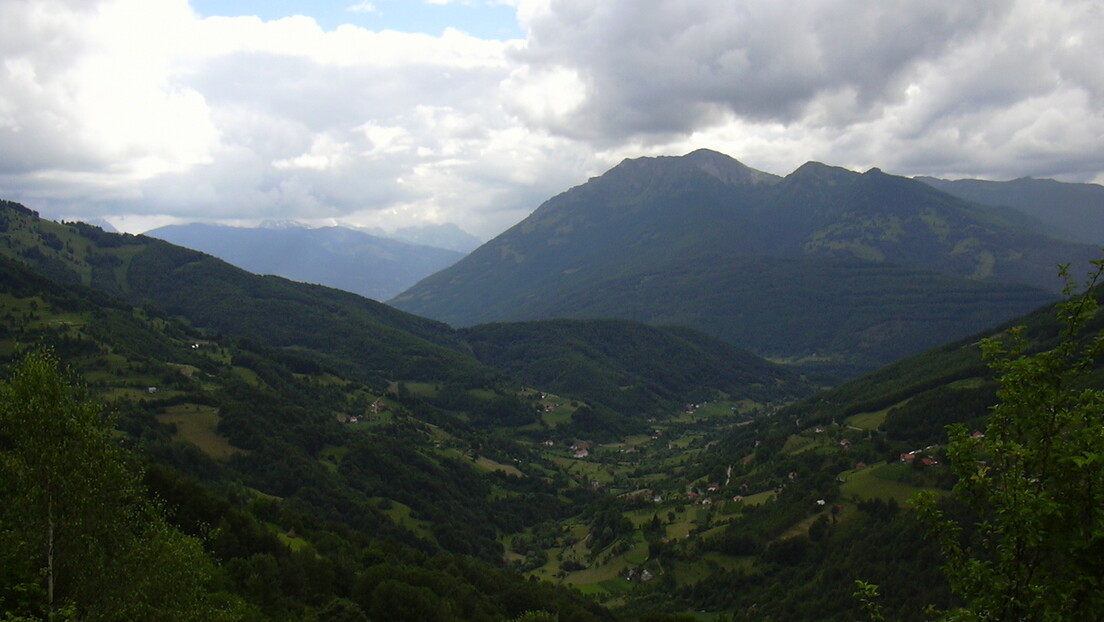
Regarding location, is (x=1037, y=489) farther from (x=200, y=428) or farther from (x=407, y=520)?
(x=200, y=428)

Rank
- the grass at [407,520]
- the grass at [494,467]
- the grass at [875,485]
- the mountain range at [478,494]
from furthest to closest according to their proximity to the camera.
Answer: the grass at [494,467] → the grass at [407,520] → the grass at [875,485] → the mountain range at [478,494]

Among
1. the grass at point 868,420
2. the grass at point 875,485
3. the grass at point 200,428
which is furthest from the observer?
the grass at point 868,420

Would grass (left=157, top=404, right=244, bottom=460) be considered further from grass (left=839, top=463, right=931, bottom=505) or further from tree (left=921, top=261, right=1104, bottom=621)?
tree (left=921, top=261, right=1104, bottom=621)

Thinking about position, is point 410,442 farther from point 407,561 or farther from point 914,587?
point 914,587

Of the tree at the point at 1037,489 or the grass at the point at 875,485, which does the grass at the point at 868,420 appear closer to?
the grass at the point at 875,485

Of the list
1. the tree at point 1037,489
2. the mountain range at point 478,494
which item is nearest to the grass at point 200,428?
the mountain range at point 478,494

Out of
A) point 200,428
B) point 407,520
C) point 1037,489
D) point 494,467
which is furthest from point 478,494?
point 1037,489

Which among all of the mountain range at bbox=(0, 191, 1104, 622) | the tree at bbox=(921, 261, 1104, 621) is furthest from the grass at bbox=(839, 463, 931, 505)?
the tree at bbox=(921, 261, 1104, 621)
